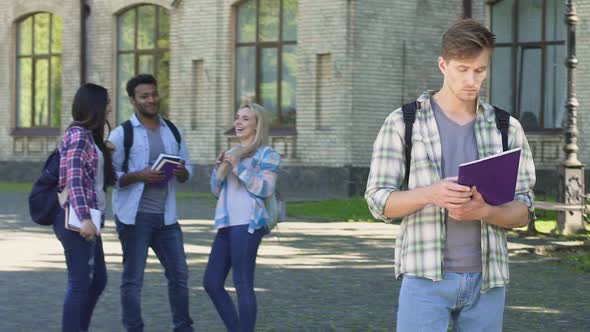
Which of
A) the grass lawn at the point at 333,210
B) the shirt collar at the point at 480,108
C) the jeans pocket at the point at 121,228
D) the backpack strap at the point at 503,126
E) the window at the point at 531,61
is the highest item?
the window at the point at 531,61

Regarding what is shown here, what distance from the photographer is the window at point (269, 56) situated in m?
28.1

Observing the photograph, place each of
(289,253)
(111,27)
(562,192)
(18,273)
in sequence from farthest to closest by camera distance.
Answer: (111,27) → (562,192) → (289,253) → (18,273)

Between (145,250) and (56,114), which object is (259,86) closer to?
(56,114)

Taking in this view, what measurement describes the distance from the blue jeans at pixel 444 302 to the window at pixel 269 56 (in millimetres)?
23748

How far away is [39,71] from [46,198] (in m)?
27.7

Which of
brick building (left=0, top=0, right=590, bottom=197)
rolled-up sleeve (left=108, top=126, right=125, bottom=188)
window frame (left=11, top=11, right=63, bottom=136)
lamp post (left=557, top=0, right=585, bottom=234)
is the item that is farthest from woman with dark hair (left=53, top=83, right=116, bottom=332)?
window frame (left=11, top=11, right=63, bottom=136)

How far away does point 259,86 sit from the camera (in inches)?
Result: 1136

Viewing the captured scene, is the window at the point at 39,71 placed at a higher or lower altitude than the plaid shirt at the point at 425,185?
higher

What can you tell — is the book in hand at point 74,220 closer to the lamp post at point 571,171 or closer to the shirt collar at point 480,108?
the shirt collar at point 480,108

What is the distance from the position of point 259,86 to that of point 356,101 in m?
3.15

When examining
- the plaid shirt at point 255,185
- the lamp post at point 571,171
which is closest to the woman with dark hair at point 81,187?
the plaid shirt at point 255,185

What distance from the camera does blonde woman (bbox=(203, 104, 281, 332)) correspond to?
7.56 meters

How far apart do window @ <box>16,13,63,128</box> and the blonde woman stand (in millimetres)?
26665

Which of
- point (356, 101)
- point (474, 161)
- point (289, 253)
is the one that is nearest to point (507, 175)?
point (474, 161)
